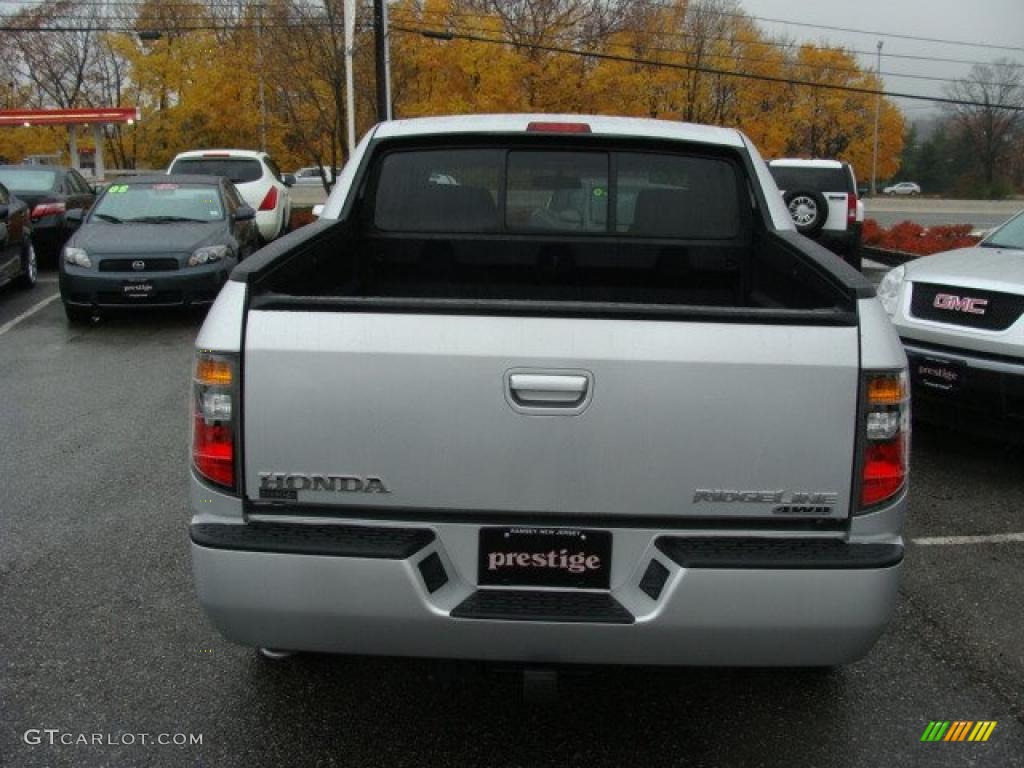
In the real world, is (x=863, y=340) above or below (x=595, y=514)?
above

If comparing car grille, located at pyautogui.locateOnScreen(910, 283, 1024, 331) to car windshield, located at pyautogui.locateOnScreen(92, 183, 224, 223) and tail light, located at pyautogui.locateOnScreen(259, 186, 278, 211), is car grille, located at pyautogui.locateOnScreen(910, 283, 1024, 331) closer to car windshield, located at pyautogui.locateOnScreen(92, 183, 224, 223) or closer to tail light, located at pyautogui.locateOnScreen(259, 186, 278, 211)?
car windshield, located at pyautogui.locateOnScreen(92, 183, 224, 223)

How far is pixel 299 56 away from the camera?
2595 centimetres

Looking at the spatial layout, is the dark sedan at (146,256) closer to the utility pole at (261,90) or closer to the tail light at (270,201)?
the tail light at (270,201)

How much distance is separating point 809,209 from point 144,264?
9.82 metres

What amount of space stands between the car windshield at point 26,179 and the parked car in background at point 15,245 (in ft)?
10.6

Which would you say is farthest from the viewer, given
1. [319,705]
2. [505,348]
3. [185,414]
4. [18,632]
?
[185,414]

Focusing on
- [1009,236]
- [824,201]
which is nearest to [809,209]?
[824,201]

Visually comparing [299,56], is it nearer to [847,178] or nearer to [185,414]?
[847,178]

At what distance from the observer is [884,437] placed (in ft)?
8.32

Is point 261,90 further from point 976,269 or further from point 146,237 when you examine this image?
point 976,269

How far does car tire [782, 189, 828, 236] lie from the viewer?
14.8 m

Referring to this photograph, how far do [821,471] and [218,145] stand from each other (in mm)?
39920

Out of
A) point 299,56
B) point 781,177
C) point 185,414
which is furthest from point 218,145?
point 185,414

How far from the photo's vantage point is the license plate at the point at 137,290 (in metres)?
10.0
